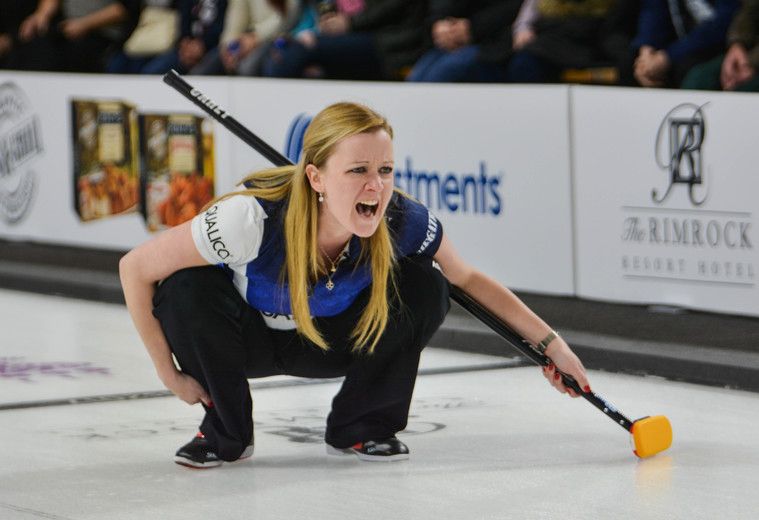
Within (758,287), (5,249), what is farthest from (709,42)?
(5,249)

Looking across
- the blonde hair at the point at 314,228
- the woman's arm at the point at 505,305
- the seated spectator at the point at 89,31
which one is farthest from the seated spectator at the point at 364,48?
the blonde hair at the point at 314,228

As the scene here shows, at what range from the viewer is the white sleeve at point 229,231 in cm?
410

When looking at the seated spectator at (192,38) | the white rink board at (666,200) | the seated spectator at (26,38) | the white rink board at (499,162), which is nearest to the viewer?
the white rink board at (666,200)

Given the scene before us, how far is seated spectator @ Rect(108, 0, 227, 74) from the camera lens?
9547 mm

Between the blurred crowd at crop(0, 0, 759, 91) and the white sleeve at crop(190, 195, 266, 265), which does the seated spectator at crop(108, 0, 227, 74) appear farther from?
the white sleeve at crop(190, 195, 266, 265)

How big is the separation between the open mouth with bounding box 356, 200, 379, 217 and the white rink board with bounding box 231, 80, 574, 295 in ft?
9.15

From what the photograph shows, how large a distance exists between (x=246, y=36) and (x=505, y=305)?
198 inches

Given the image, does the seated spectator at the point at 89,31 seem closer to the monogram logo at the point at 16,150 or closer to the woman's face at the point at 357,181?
the monogram logo at the point at 16,150

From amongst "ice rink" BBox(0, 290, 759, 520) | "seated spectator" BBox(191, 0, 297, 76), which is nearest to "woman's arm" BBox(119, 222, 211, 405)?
"ice rink" BBox(0, 290, 759, 520)

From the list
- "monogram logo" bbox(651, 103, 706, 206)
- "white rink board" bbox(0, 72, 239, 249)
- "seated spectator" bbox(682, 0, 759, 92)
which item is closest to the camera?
"monogram logo" bbox(651, 103, 706, 206)

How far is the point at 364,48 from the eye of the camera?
8562 mm

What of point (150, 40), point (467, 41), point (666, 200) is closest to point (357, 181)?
point (666, 200)

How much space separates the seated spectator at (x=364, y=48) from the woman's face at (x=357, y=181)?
440 cm

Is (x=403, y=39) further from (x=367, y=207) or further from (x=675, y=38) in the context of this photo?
(x=367, y=207)
